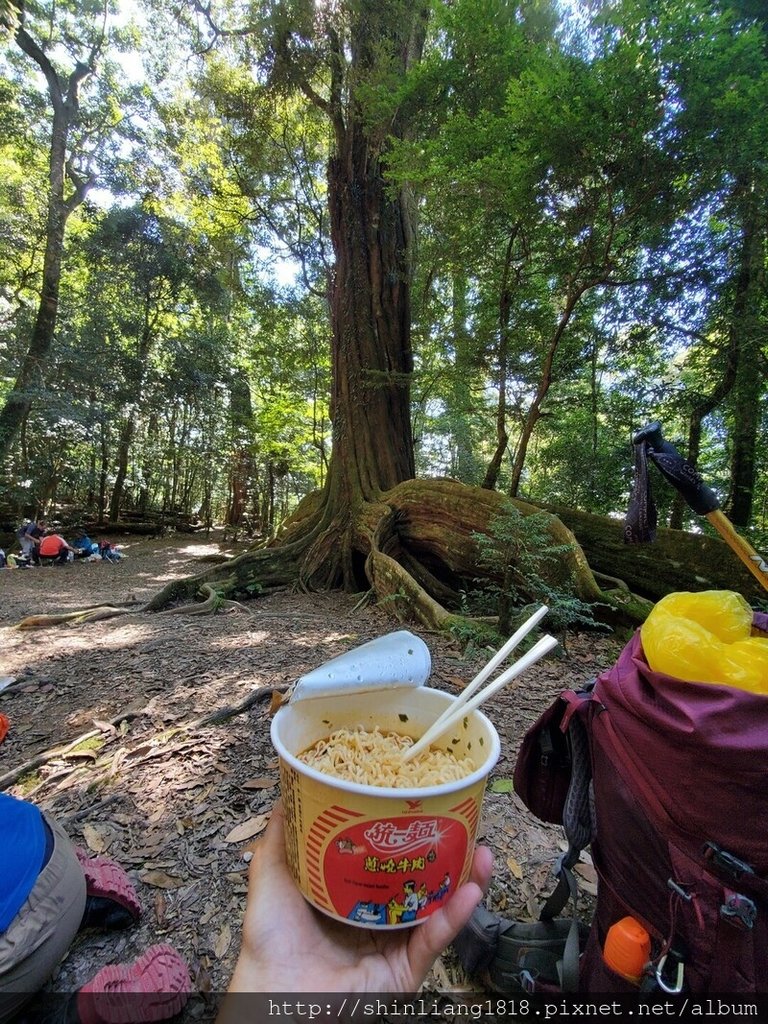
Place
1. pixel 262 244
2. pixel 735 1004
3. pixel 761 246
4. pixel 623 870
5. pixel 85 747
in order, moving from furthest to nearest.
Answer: pixel 262 244
pixel 761 246
pixel 85 747
pixel 623 870
pixel 735 1004

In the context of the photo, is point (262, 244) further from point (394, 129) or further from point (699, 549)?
point (699, 549)

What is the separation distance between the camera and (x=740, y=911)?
818mm

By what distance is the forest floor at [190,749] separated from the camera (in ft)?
4.81

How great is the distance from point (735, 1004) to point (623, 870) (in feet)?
0.75

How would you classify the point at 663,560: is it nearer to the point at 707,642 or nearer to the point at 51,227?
the point at 707,642

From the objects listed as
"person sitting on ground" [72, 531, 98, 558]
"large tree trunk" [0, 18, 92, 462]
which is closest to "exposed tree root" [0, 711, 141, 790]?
"person sitting on ground" [72, 531, 98, 558]

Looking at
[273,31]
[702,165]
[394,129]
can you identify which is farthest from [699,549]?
[273,31]

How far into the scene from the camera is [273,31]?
6.82 m

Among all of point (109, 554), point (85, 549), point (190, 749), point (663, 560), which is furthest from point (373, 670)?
point (85, 549)

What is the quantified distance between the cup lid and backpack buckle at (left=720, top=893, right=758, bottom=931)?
64 centimetres

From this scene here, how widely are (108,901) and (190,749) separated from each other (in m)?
0.85

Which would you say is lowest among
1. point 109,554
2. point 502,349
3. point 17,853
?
point 109,554

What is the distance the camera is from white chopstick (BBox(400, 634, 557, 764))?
2.97ft

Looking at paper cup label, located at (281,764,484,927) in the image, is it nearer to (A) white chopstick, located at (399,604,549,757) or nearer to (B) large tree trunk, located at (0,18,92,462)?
(A) white chopstick, located at (399,604,549,757)
